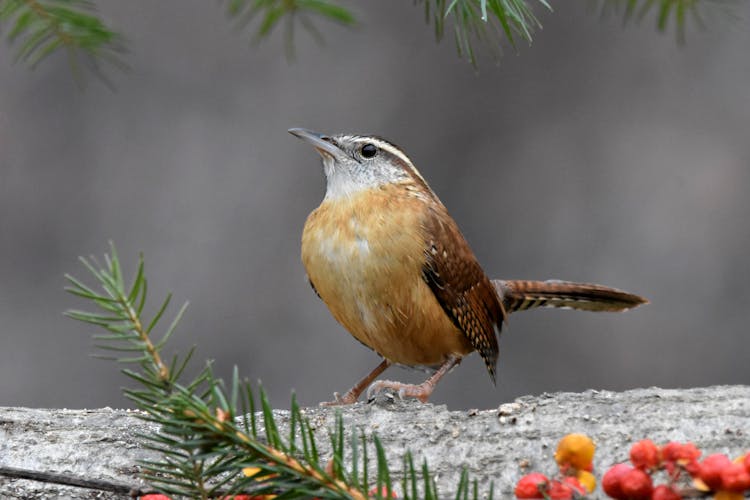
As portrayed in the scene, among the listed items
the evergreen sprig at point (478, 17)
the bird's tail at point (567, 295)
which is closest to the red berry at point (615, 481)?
the evergreen sprig at point (478, 17)

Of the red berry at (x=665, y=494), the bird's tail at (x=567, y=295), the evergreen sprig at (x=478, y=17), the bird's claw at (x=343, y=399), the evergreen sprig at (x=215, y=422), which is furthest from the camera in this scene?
the bird's tail at (x=567, y=295)

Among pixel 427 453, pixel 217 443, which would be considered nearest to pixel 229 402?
pixel 217 443

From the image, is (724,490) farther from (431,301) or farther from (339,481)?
(431,301)

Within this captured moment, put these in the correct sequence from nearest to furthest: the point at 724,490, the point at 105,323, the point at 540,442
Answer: the point at 105,323
the point at 724,490
the point at 540,442

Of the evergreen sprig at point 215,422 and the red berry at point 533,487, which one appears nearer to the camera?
the evergreen sprig at point 215,422

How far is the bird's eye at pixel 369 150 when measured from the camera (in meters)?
Answer: 3.41

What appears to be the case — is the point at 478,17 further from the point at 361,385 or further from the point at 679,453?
the point at 361,385

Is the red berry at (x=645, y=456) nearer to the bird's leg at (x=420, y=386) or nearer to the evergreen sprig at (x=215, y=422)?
the evergreen sprig at (x=215, y=422)

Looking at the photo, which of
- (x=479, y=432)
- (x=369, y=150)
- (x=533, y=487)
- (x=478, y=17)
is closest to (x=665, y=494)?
(x=533, y=487)

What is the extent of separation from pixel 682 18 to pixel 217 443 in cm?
135

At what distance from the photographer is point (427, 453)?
207 centimetres

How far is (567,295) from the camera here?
3.81m

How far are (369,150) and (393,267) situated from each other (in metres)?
0.58

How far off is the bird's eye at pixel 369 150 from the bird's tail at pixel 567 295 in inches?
29.2
